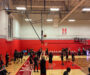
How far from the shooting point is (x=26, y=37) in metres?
28.8

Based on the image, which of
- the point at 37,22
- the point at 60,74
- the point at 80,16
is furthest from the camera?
the point at 37,22

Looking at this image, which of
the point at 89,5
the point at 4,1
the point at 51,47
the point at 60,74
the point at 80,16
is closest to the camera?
the point at 60,74

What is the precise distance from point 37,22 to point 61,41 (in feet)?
22.9

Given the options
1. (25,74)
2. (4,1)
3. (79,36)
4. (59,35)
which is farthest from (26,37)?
(25,74)

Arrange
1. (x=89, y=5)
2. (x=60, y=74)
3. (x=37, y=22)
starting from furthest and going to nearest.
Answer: (x=37, y=22)
(x=89, y=5)
(x=60, y=74)

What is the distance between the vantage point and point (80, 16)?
2453 centimetres

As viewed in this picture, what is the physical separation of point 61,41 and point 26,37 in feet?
26.0

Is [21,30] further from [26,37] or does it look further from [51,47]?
[51,47]

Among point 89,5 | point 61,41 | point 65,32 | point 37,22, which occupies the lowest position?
point 61,41

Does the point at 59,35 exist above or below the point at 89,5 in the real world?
below

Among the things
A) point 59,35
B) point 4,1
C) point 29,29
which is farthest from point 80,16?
point 4,1

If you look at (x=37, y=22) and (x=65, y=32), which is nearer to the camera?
(x=37, y=22)

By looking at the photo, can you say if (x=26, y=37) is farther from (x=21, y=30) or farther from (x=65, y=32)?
(x=65, y=32)

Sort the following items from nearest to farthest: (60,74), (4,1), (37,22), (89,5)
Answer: (60,74)
(4,1)
(89,5)
(37,22)
